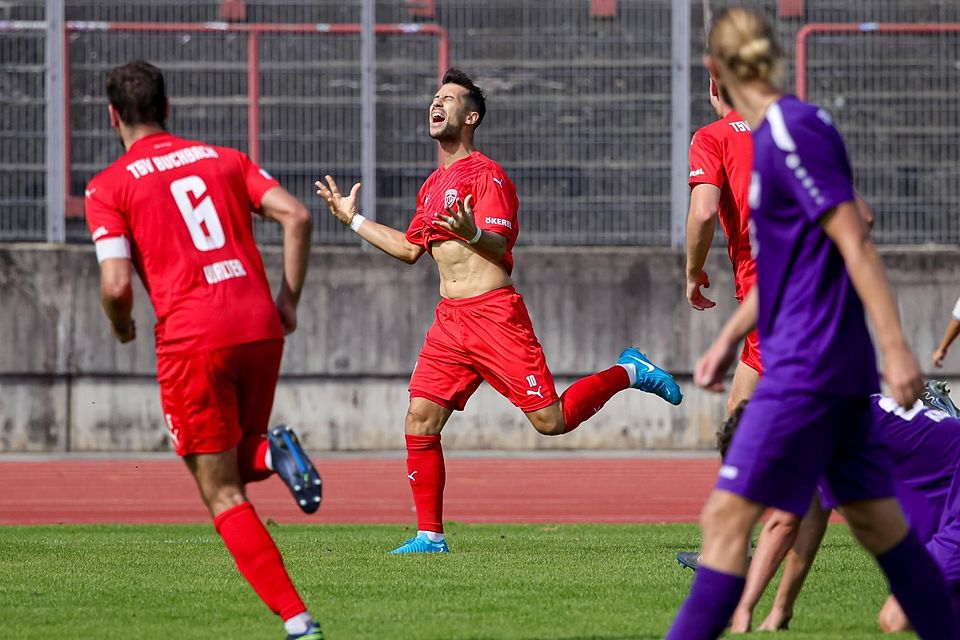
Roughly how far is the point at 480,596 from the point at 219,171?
7.81ft

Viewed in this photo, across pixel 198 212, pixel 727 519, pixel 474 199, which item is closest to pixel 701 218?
pixel 474 199

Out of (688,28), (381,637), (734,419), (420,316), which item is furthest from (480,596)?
(688,28)

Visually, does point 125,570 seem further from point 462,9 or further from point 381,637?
point 462,9

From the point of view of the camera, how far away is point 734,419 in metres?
5.31

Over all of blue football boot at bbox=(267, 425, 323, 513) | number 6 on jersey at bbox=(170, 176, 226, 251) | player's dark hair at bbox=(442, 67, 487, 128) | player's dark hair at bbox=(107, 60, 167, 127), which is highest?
player's dark hair at bbox=(442, 67, 487, 128)

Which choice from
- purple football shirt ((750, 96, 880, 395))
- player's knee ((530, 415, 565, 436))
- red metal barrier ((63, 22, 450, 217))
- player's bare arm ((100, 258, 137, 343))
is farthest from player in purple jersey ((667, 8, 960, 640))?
red metal barrier ((63, 22, 450, 217))

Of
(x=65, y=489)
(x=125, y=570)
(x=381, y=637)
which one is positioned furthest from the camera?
(x=65, y=489)

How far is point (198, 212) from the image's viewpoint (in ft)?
18.0

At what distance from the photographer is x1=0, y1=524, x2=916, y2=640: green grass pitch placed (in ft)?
20.1

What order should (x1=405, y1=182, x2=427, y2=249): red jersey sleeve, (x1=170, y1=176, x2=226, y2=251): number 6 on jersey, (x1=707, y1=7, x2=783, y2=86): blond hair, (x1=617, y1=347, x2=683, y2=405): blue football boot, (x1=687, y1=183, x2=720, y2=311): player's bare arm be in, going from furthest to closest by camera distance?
(x1=617, y1=347, x2=683, y2=405): blue football boot
(x1=405, y1=182, x2=427, y2=249): red jersey sleeve
(x1=687, y1=183, x2=720, y2=311): player's bare arm
(x1=170, y1=176, x2=226, y2=251): number 6 on jersey
(x1=707, y1=7, x2=783, y2=86): blond hair

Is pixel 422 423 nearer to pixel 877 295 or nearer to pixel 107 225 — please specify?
pixel 107 225

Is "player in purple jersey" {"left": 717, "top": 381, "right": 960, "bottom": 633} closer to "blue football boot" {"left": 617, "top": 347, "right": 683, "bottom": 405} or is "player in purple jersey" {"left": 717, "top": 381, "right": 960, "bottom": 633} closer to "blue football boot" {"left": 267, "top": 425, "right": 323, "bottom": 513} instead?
"blue football boot" {"left": 267, "top": 425, "right": 323, "bottom": 513}

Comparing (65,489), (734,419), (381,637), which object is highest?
(734,419)

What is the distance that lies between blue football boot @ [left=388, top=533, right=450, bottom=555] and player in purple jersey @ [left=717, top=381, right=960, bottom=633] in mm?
2932
